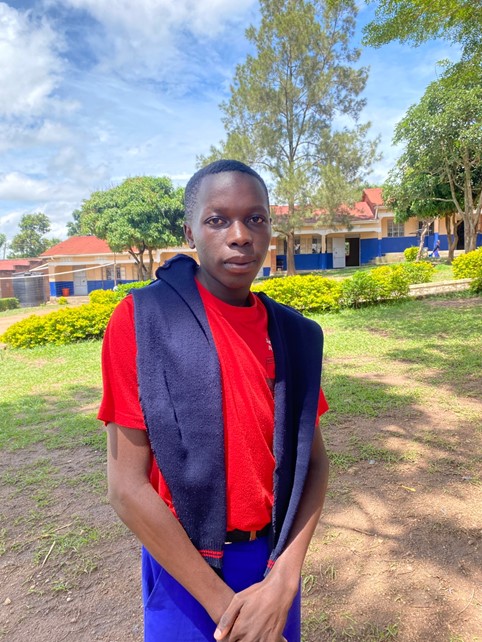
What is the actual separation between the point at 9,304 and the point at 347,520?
25040 millimetres

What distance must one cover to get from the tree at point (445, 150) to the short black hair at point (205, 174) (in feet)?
52.1

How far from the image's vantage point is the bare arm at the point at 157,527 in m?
1.00

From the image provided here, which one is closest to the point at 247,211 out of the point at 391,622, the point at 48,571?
the point at 391,622

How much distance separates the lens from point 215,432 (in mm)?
1028

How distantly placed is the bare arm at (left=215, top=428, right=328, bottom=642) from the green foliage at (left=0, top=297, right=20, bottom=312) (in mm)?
25379

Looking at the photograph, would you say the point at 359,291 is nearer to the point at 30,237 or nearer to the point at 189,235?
the point at 189,235

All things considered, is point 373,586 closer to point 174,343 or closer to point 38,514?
point 174,343

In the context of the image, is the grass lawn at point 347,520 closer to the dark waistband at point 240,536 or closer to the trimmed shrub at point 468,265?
the dark waistband at point 240,536

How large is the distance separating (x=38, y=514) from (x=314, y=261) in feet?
86.2

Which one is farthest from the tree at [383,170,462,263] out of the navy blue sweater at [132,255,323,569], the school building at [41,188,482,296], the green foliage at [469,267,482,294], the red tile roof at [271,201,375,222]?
the navy blue sweater at [132,255,323,569]

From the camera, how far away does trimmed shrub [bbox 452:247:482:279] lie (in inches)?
489

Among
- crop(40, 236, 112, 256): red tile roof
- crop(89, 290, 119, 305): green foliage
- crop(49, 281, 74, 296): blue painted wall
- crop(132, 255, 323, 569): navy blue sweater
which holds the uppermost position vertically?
crop(40, 236, 112, 256): red tile roof

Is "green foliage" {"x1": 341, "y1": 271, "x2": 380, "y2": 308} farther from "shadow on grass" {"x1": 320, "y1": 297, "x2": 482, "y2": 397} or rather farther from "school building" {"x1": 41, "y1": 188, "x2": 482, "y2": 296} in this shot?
"school building" {"x1": 41, "y1": 188, "x2": 482, "y2": 296}

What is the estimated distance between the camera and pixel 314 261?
1110 inches
